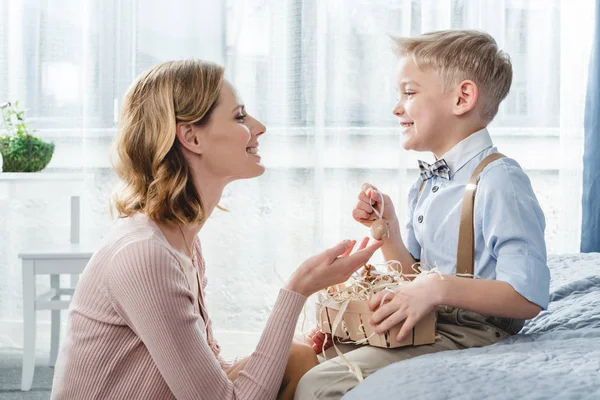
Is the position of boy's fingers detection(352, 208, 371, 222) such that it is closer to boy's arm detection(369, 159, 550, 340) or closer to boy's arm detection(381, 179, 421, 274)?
boy's arm detection(381, 179, 421, 274)

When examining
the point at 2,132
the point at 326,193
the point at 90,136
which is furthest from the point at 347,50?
the point at 2,132

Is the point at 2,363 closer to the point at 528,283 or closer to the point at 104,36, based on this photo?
the point at 104,36

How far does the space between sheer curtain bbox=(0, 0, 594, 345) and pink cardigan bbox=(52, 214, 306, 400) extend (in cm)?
212

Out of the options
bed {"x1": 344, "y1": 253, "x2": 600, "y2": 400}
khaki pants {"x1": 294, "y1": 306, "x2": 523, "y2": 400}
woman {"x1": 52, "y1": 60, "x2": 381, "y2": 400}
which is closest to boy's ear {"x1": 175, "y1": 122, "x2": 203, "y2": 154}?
woman {"x1": 52, "y1": 60, "x2": 381, "y2": 400}

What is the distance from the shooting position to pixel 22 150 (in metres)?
3.21

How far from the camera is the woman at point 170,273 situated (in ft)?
4.16

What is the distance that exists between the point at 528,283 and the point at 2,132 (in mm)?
2719

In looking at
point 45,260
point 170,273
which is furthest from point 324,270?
point 45,260

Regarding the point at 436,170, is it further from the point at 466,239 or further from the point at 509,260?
the point at 509,260

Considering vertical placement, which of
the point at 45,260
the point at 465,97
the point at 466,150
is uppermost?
the point at 465,97

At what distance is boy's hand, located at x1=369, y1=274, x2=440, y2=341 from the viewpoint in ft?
4.17

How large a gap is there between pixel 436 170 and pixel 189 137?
52 cm

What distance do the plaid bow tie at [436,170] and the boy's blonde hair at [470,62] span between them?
146mm

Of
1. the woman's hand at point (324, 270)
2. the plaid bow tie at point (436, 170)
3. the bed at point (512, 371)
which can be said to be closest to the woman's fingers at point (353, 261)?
the woman's hand at point (324, 270)
